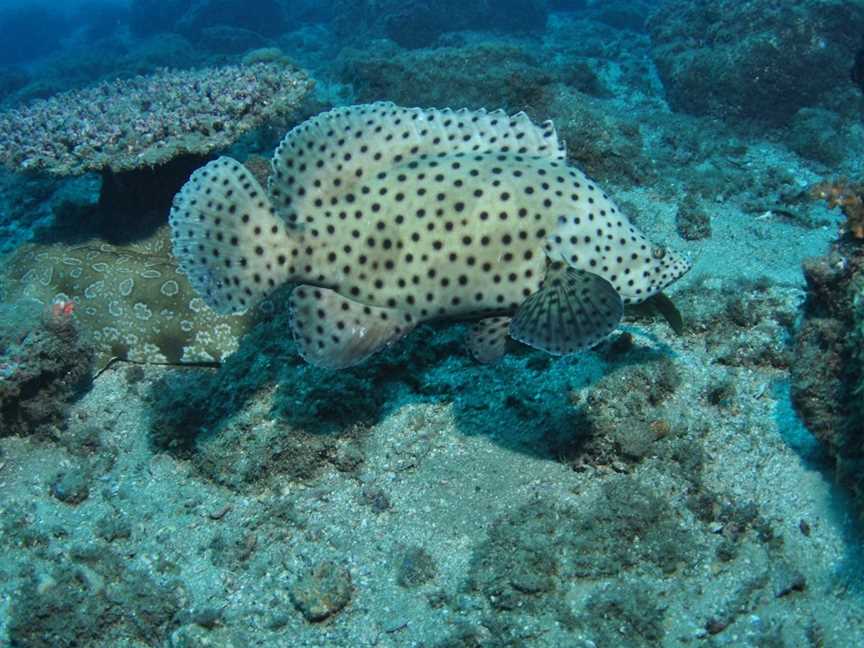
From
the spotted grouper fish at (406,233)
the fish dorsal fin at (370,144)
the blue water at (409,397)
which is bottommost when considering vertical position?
Answer: the blue water at (409,397)

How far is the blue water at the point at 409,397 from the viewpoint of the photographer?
152 inches

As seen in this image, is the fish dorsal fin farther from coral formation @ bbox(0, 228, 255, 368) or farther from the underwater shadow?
coral formation @ bbox(0, 228, 255, 368)

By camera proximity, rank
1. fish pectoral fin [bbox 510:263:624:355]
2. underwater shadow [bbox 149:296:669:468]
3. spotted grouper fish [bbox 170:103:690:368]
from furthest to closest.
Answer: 1. underwater shadow [bbox 149:296:669:468]
2. spotted grouper fish [bbox 170:103:690:368]
3. fish pectoral fin [bbox 510:263:624:355]

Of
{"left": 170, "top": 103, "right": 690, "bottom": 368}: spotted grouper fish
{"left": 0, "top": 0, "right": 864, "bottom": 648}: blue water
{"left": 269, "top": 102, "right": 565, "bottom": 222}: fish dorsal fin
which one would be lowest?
{"left": 0, "top": 0, "right": 864, "bottom": 648}: blue water

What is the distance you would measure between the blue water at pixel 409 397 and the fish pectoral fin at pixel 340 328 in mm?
20

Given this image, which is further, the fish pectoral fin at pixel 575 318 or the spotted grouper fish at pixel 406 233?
the spotted grouper fish at pixel 406 233

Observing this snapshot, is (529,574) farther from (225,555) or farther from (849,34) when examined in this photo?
(849,34)

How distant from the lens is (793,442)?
4.57 m

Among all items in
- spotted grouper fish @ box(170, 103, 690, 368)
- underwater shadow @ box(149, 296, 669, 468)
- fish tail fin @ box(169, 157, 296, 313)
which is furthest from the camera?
underwater shadow @ box(149, 296, 669, 468)

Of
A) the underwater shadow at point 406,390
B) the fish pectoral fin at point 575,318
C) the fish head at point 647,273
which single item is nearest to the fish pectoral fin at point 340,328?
the fish pectoral fin at point 575,318

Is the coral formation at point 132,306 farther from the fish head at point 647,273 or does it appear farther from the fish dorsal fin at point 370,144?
the fish head at point 647,273

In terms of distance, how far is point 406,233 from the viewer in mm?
3809

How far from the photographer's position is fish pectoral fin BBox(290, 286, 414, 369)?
3955 millimetres

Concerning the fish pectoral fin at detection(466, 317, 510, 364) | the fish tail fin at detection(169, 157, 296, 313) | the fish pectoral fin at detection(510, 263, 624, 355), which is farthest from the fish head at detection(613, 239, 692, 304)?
the fish tail fin at detection(169, 157, 296, 313)
